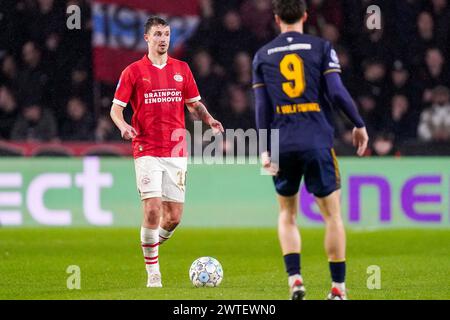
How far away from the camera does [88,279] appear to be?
976 cm

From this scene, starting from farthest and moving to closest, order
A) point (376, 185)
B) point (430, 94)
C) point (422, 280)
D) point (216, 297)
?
point (430, 94) < point (376, 185) < point (422, 280) < point (216, 297)

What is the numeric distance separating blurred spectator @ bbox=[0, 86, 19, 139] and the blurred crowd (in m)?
0.02

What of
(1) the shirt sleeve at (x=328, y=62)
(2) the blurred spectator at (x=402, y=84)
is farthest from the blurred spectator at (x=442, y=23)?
(1) the shirt sleeve at (x=328, y=62)

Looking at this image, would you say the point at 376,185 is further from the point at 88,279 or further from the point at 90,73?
the point at 88,279

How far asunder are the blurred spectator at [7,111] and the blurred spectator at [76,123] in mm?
765

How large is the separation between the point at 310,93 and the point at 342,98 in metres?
0.23

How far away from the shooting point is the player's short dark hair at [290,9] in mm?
7289

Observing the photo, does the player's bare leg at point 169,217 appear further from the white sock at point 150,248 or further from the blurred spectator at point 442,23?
the blurred spectator at point 442,23

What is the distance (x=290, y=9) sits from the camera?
730 centimetres

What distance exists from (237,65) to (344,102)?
9.68 meters

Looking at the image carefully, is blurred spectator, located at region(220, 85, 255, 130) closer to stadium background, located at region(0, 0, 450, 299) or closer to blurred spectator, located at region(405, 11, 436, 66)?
stadium background, located at region(0, 0, 450, 299)

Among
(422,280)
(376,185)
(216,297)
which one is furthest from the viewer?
(376,185)

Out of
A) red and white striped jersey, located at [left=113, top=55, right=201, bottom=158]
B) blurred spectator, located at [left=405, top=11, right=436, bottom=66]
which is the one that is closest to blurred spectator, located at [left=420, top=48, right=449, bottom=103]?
blurred spectator, located at [left=405, top=11, right=436, bottom=66]
